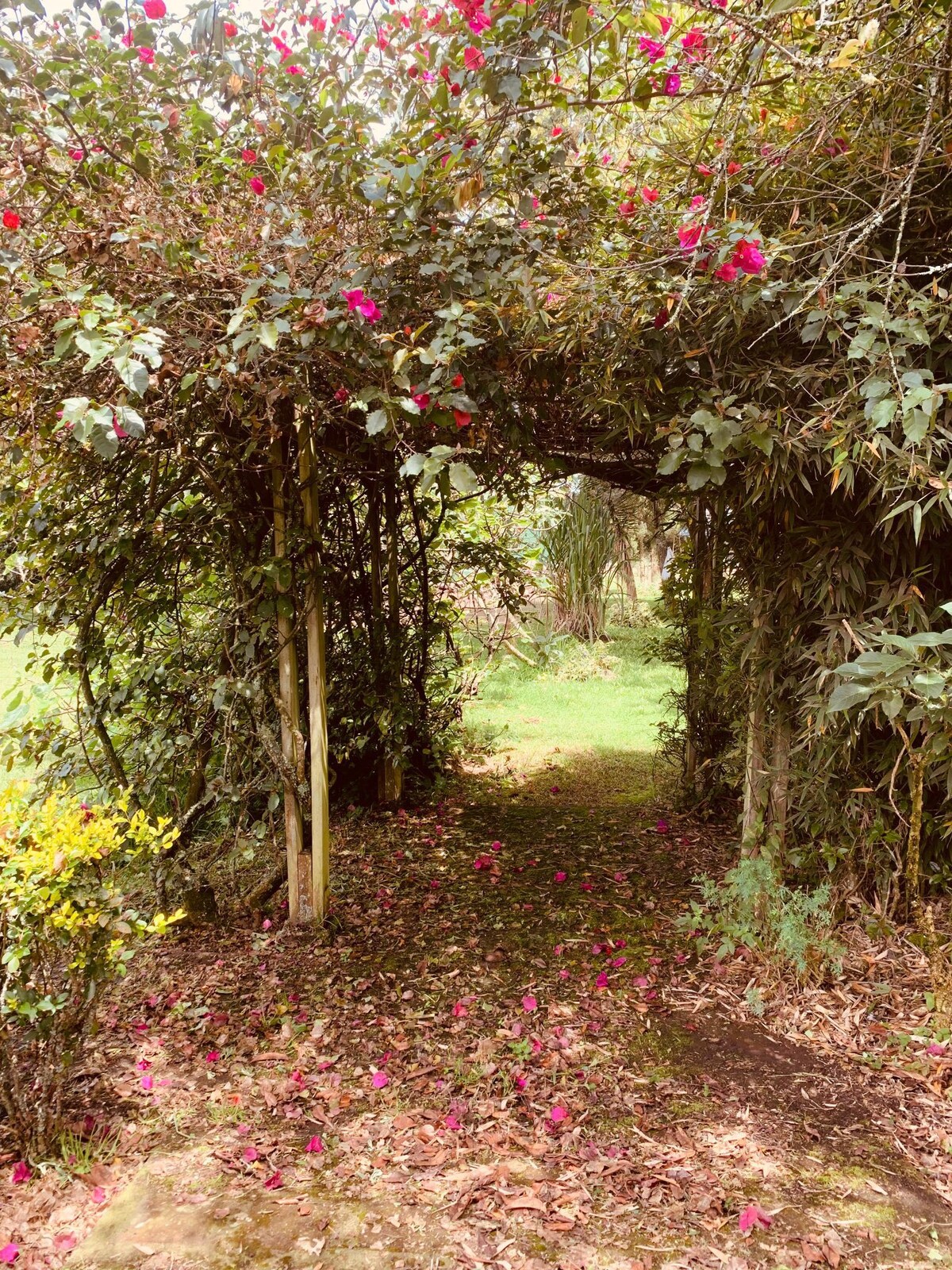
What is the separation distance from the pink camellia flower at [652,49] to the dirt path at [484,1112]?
2.66 metres

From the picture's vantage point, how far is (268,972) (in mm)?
2811

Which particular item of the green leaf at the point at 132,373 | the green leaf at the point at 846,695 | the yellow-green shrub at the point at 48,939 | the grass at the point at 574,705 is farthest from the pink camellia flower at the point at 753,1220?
the grass at the point at 574,705

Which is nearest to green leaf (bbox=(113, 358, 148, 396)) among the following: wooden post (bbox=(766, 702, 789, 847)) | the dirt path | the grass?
the dirt path

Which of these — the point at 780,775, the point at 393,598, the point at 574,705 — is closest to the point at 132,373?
the point at 780,775

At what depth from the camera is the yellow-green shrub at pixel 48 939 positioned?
5.97ft

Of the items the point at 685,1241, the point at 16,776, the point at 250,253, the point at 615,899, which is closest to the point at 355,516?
the point at 250,253

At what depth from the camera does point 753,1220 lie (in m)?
1.74

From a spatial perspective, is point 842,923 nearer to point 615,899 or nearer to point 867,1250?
point 615,899

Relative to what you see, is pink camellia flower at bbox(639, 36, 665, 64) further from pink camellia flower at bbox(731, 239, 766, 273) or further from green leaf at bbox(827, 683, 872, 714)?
green leaf at bbox(827, 683, 872, 714)

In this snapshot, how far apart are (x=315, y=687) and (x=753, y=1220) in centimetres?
207

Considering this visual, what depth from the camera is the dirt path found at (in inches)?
67.9

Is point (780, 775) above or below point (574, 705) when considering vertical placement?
above

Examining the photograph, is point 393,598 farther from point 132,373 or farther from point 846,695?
point 846,695

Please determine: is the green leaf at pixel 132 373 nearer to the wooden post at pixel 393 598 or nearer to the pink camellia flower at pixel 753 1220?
the pink camellia flower at pixel 753 1220
